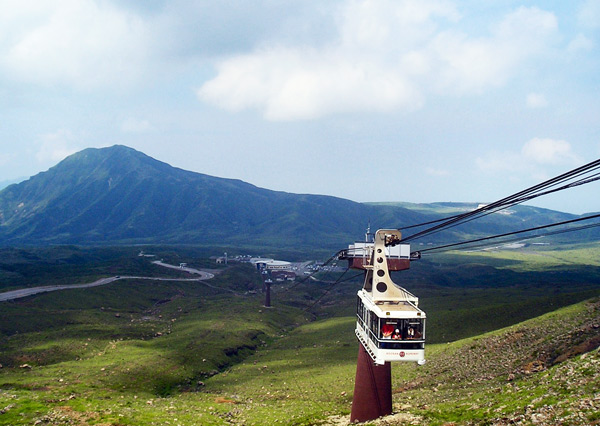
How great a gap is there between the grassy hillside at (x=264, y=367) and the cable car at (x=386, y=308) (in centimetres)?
692

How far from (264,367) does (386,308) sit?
59870 millimetres

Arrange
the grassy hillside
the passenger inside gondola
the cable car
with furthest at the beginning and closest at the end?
the grassy hillside, the passenger inside gondola, the cable car

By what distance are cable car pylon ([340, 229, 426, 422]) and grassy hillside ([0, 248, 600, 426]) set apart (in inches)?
134

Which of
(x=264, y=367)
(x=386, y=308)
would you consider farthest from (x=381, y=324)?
(x=264, y=367)

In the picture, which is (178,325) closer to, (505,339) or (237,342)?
(237,342)

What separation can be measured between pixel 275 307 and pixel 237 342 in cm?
5572

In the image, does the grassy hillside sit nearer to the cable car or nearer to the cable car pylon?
the cable car pylon

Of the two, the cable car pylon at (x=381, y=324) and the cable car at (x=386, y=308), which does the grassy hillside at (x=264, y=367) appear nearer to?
the cable car pylon at (x=381, y=324)

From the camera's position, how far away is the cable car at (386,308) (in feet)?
135

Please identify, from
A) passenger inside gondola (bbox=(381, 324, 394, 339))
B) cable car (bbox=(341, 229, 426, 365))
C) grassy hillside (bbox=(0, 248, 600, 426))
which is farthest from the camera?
grassy hillside (bbox=(0, 248, 600, 426))

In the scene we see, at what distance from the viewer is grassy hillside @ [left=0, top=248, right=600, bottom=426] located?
4575cm

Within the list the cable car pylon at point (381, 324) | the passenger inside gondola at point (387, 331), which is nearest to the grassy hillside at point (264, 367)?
the cable car pylon at point (381, 324)

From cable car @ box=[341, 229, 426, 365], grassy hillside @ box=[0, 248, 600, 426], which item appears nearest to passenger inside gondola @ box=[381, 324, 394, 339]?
cable car @ box=[341, 229, 426, 365]

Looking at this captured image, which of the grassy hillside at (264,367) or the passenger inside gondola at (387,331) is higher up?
the passenger inside gondola at (387,331)
